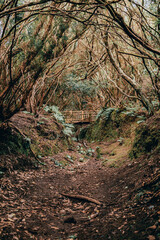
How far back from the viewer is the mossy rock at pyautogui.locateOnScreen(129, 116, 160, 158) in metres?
4.50

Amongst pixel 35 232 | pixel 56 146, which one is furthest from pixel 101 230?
pixel 56 146

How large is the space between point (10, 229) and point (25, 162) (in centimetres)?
263

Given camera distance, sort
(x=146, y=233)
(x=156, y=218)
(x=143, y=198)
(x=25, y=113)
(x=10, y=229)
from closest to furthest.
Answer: (x=146, y=233) → (x=156, y=218) → (x=10, y=229) → (x=143, y=198) → (x=25, y=113)

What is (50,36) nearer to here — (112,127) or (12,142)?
(12,142)

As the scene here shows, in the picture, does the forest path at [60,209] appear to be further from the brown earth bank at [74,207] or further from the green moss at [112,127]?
the green moss at [112,127]

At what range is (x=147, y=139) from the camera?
4.80 metres

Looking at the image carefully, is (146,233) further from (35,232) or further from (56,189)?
(56,189)

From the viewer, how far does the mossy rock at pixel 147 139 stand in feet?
14.8

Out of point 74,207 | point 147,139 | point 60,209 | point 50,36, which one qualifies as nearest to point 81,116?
point 147,139

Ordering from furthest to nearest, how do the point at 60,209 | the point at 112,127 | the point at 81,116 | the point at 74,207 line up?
the point at 81,116, the point at 112,127, the point at 74,207, the point at 60,209

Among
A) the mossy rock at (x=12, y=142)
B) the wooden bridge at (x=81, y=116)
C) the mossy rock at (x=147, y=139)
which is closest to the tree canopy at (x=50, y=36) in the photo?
the mossy rock at (x=12, y=142)

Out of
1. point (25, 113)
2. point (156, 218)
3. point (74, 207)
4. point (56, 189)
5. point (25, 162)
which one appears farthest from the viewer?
point (25, 113)

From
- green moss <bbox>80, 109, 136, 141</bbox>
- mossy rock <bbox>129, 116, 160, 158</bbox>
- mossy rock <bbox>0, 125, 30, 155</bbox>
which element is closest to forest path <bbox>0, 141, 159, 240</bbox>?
mossy rock <bbox>0, 125, 30, 155</bbox>

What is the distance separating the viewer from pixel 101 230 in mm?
2139
